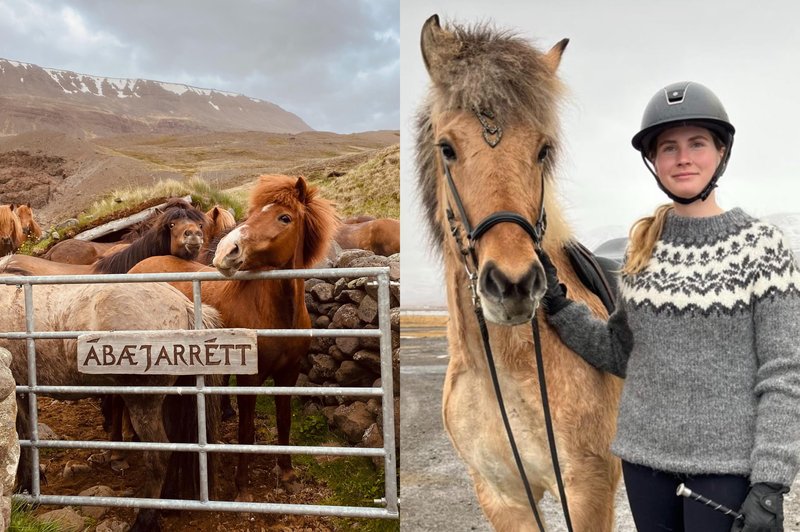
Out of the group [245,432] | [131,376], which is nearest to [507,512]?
[245,432]

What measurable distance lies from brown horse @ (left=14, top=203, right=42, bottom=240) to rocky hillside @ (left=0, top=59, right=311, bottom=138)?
368 mm

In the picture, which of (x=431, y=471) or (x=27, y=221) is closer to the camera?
(x=27, y=221)

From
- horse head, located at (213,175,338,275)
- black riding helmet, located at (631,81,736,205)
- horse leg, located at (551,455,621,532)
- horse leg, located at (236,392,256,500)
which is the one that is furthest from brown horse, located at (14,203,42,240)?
black riding helmet, located at (631,81,736,205)

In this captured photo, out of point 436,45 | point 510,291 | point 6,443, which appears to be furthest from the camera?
point 6,443

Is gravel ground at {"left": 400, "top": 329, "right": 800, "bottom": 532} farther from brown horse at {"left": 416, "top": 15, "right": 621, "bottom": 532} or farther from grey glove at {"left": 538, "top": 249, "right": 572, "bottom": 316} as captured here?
grey glove at {"left": 538, "top": 249, "right": 572, "bottom": 316}

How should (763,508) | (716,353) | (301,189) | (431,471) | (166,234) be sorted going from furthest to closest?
(431,471) → (166,234) → (301,189) → (716,353) → (763,508)

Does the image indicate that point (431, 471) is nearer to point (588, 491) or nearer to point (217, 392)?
point (217, 392)

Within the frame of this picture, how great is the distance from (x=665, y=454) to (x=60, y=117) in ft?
9.61

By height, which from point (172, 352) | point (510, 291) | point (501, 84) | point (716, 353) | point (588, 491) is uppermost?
point (501, 84)

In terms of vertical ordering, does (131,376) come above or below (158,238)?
below

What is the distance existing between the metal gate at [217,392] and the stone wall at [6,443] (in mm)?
363

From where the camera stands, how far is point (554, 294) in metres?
1.54

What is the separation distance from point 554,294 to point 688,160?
478 millimetres

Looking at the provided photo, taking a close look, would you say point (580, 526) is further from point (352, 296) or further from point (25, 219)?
point (25, 219)
